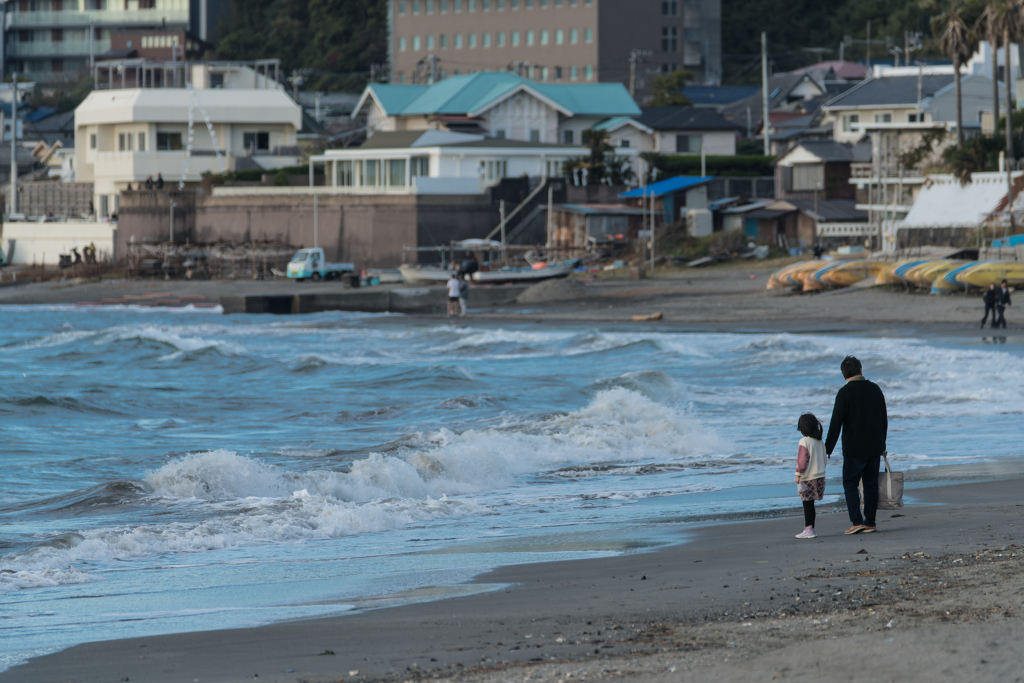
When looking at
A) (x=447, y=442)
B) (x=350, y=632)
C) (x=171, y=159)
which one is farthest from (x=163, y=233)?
(x=350, y=632)

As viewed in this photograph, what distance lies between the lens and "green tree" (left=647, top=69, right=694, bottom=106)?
263ft

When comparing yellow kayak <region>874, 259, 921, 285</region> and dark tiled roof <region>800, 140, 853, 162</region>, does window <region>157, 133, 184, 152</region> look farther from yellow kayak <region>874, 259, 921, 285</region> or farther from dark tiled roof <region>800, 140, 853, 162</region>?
yellow kayak <region>874, 259, 921, 285</region>

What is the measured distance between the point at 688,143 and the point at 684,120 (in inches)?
50.8

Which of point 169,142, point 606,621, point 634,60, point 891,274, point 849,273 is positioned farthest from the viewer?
point 634,60

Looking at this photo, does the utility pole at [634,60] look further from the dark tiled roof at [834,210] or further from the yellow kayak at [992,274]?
the yellow kayak at [992,274]

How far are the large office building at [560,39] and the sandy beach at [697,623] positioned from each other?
83.8 m

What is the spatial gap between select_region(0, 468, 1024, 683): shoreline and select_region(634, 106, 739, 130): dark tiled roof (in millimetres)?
62383

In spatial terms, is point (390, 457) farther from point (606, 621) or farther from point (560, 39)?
point (560, 39)

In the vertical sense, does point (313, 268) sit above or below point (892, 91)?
below

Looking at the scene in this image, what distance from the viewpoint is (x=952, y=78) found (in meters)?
61.2

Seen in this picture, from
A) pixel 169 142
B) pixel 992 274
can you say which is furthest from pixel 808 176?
pixel 169 142

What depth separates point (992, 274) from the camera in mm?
34094

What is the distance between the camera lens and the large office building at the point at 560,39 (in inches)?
3654

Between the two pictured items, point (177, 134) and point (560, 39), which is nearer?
point (177, 134)
